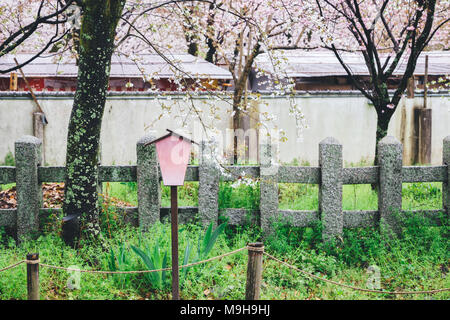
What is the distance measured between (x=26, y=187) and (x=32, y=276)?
242 centimetres

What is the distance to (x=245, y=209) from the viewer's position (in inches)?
229

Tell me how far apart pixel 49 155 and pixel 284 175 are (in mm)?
7235

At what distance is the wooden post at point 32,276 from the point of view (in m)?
3.39

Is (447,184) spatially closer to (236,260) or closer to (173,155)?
(236,260)

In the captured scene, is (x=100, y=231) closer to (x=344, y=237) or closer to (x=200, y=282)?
(x=200, y=282)

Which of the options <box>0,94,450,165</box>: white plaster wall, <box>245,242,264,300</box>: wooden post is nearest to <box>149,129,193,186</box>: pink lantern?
<box>245,242,264,300</box>: wooden post

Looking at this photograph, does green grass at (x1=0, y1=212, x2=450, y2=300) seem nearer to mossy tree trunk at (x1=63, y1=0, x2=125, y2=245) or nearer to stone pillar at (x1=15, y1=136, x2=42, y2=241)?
stone pillar at (x1=15, y1=136, x2=42, y2=241)

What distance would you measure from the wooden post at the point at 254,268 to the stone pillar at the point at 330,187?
7.88 feet

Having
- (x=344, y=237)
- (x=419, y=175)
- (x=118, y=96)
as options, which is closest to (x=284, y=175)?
(x=344, y=237)

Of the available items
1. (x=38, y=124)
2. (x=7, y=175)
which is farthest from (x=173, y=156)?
(x=38, y=124)

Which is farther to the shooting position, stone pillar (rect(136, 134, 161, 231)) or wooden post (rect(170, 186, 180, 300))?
stone pillar (rect(136, 134, 161, 231))

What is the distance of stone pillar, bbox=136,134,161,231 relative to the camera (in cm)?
566

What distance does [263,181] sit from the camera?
568 centimetres

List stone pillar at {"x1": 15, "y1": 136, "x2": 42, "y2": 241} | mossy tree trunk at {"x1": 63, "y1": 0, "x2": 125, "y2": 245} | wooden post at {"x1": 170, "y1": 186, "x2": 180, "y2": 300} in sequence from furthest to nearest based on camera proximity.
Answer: stone pillar at {"x1": 15, "y1": 136, "x2": 42, "y2": 241} → mossy tree trunk at {"x1": 63, "y1": 0, "x2": 125, "y2": 245} → wooden post at {"x1": 170, "y1": 186, "x2": 180, "y2": 300}
